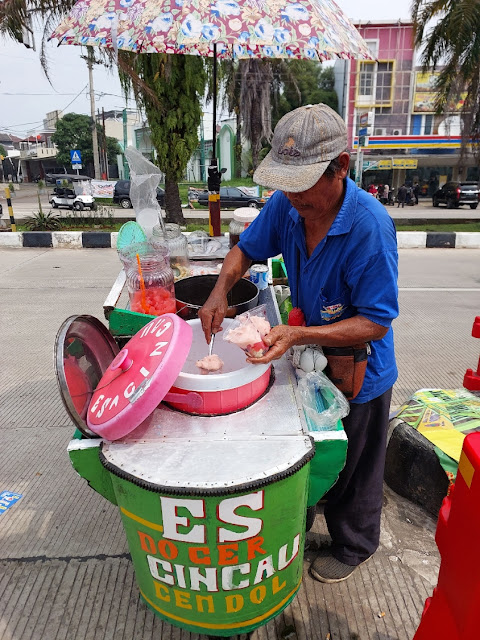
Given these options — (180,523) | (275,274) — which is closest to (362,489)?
(180,523)

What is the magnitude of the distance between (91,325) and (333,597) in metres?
1.50

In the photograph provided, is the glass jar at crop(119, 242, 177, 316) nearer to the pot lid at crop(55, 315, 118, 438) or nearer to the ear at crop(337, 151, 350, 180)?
the pot lid at crop(55, 315, 118, 438)

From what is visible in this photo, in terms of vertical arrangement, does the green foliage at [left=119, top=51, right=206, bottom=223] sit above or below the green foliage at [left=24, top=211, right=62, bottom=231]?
above

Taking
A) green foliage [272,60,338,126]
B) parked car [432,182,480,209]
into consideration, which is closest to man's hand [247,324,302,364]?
parked car [432,182,480,209]

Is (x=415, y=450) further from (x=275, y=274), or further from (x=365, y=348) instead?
(x=275, y=274)

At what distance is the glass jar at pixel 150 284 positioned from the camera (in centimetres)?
217

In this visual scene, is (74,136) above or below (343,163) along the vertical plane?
above

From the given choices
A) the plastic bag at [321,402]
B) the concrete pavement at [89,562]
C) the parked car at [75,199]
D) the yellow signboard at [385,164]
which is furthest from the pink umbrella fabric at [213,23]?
the yellow signboard at [385,164]

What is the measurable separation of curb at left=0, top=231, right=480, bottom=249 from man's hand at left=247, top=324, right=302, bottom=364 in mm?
8542

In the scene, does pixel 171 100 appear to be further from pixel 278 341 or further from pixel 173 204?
pixel 278 341

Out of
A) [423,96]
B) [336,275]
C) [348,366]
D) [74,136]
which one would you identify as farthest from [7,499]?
[74,136]

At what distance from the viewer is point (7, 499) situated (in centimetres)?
245

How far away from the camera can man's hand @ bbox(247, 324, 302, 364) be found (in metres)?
1.42

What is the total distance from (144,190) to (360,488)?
227 centimetres
